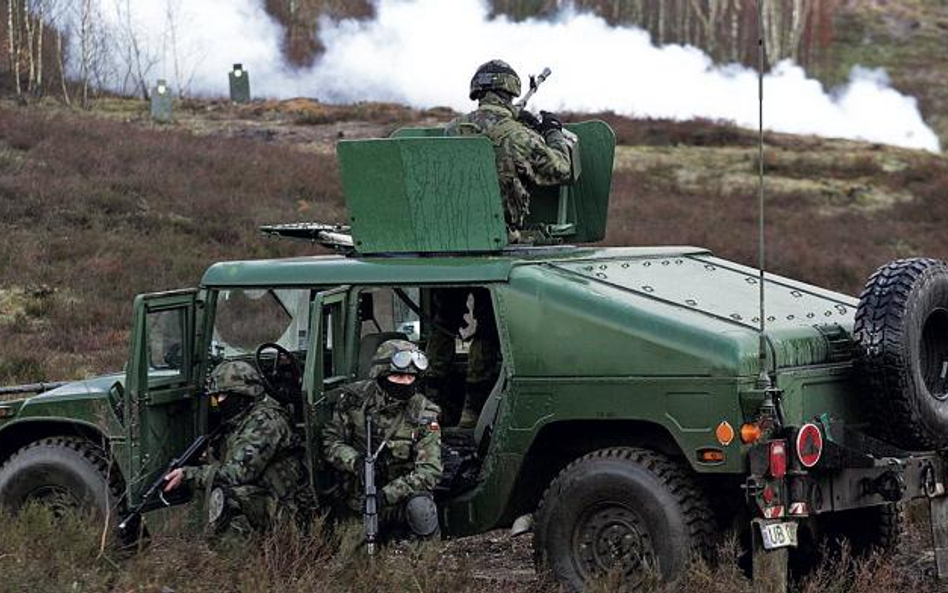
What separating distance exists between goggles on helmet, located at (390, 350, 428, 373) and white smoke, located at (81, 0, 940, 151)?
47.3 meters

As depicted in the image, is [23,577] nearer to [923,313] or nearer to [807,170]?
[923,313]

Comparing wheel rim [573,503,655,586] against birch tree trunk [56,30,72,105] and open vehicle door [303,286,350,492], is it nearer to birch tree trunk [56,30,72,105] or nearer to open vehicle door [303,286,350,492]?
open vehicle door [303,286,350,492]

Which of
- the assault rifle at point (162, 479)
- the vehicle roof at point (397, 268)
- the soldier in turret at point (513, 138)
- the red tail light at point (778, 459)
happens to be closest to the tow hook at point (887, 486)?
the red tail light at point (778, 459)

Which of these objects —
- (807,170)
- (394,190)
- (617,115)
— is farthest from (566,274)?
(617,115)

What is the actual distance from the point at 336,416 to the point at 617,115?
37.6 metres

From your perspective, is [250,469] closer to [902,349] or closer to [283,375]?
[283,375]

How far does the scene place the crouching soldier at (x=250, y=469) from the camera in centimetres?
802

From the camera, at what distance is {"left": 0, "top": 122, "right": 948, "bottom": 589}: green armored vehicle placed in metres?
7.38

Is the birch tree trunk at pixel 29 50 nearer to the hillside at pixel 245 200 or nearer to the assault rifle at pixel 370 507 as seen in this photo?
the hillside at pixel 245 200

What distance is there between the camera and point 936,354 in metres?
8.10

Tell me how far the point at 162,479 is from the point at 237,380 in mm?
577

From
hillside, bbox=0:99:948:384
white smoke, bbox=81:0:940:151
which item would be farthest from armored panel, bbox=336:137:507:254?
white smoke, bbox=81:0:940:151

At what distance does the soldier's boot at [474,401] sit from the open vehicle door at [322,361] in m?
0.67

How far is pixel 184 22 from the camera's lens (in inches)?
2143
